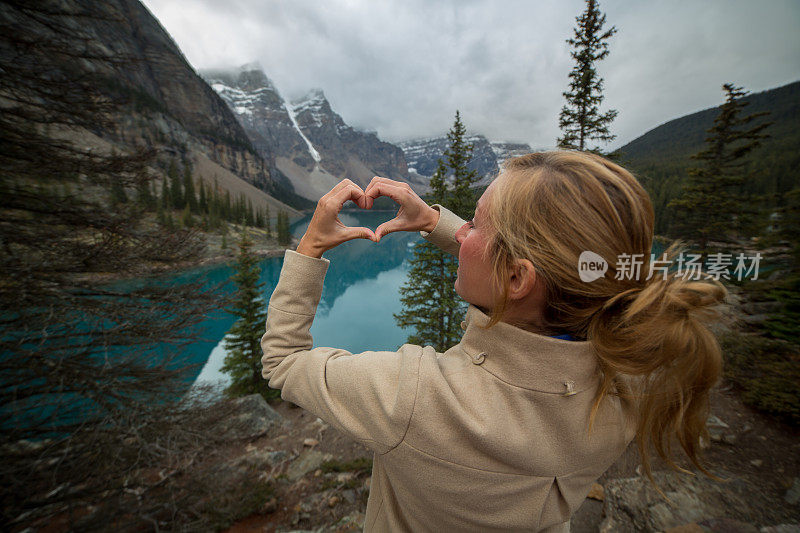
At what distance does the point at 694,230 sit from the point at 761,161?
4884cm

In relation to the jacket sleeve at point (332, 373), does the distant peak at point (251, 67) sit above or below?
above

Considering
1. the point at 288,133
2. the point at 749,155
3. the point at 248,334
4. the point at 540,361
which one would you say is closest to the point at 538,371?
the point at 540,361

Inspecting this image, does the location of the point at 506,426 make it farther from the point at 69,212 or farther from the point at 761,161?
the point at 761,161

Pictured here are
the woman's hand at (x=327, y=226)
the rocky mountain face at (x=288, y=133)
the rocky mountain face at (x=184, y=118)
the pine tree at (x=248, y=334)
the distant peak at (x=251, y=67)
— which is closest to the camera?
the woman's hand at (x=327, y=226)

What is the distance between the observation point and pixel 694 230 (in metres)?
11.8

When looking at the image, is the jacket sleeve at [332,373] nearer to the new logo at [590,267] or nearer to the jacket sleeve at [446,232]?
A: the new logo at [590,267]

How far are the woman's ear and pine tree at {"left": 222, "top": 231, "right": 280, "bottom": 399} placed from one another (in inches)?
432

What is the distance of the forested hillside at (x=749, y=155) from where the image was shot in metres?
29.4

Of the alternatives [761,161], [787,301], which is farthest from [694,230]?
[761,161]

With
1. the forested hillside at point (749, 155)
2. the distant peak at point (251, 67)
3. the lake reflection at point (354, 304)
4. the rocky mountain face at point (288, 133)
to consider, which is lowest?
the lake reflection at point (354, 304)

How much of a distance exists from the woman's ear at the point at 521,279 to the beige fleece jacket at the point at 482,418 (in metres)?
0.11

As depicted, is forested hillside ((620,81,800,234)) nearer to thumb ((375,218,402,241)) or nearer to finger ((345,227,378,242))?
thumb ((375,218,402,241))

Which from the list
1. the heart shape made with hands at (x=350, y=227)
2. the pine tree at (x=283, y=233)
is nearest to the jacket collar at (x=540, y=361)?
the heart shape made with hands at (x=350, y=227)

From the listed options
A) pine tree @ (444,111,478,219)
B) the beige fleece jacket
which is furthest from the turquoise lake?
the beige fleece jacket
